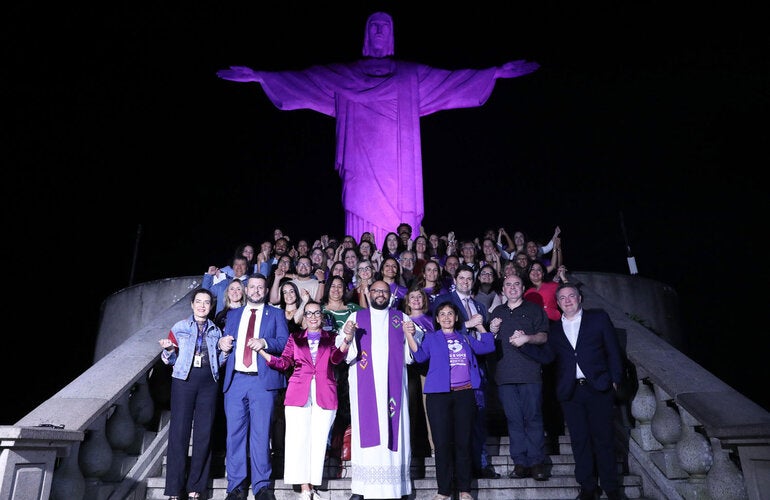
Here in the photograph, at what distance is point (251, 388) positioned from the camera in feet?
16.2

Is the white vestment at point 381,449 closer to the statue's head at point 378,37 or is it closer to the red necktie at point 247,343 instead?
the red necktie at point 247,343

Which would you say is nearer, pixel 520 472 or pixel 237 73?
pixel 520 472

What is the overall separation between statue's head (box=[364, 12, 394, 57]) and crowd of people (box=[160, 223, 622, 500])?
8.91 metres

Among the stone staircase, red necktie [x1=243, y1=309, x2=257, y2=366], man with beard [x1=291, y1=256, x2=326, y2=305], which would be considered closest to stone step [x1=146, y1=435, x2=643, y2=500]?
the stone staircase

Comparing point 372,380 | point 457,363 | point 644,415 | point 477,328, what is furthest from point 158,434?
point 644,415

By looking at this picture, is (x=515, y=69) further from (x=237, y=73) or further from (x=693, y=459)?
(x=693, y=459)

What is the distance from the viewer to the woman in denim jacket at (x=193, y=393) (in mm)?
4570

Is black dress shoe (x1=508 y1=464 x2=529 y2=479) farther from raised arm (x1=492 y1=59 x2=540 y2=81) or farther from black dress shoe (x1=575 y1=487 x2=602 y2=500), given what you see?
raised arm (x1=492 y1=59 x2=540 y2=81)

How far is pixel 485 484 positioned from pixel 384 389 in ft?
3.59

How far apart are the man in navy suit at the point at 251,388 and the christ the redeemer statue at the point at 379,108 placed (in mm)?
6744

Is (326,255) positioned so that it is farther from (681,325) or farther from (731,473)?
(681,325)

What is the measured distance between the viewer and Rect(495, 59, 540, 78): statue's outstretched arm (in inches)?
467

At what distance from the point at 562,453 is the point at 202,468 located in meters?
3.11

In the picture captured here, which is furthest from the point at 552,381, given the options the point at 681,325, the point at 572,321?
the point at 681,325
